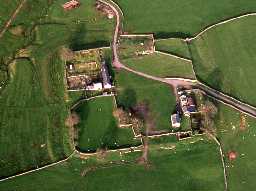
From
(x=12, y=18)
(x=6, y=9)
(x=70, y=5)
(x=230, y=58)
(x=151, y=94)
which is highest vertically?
(x=70, y=5)

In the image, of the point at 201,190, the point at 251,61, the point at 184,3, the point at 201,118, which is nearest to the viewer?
the point at 201,190

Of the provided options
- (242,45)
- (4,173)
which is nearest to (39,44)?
(4,173)

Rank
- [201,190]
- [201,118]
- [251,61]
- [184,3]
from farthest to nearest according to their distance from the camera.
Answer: [184,3], [251,61], [201,118], [201,190]

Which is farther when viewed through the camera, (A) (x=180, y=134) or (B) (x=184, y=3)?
(B) (x=184, y=3)

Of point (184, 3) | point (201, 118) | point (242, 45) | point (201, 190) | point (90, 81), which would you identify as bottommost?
point (201, 190)

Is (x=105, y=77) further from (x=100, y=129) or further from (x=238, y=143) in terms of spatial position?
(x=238, y=143)

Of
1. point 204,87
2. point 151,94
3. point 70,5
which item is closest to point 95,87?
point 151,94

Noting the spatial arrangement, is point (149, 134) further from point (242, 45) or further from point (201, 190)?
point (242, 45)
